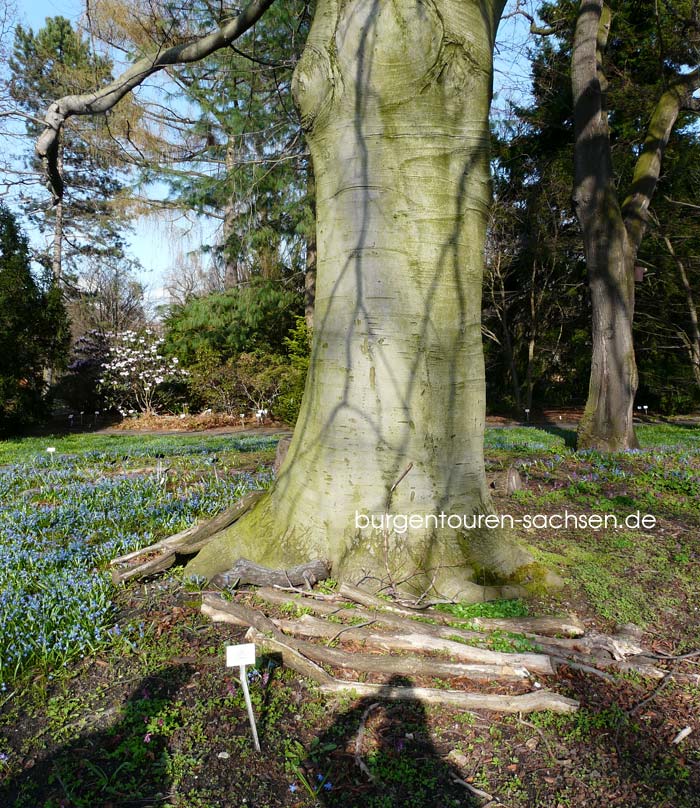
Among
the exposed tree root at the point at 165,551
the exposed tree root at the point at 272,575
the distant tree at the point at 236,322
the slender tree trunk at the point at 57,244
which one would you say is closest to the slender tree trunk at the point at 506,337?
the distant tree at the point at 236,322

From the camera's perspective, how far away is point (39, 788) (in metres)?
1.70

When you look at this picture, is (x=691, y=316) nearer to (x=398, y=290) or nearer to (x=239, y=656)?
(x=398, y=290)

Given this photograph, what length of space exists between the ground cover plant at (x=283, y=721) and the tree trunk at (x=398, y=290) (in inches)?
21.7

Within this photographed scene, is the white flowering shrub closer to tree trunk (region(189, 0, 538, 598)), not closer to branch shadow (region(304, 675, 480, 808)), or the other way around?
tree trunk (region(189, 0, 538, 598))

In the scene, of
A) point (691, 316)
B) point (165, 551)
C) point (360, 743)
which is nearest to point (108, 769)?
point (360, 743)

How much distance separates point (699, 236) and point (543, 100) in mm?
5907

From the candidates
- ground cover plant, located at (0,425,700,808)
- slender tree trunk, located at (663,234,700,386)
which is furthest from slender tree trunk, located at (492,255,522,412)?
ground cover plant, located at (0,425,700,808)

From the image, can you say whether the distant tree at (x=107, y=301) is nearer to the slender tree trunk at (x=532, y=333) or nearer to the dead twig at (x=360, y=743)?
the slender tree trunk at (x=532, y=333)

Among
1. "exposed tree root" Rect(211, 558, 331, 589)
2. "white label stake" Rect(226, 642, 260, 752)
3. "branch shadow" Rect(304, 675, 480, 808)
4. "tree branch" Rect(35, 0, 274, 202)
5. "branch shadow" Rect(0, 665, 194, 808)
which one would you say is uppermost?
"tree branch" Rect(35, 0, 274, 202)

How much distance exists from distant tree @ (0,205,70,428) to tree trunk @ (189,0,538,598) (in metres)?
11.6

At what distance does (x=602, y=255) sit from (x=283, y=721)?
7.63m

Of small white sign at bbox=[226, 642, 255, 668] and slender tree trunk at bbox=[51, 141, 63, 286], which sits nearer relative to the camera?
small white sign at bbox=[226, 642, 255, 668]

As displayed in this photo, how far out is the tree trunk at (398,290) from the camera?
2914mm

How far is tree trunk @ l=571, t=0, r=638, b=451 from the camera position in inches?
302
